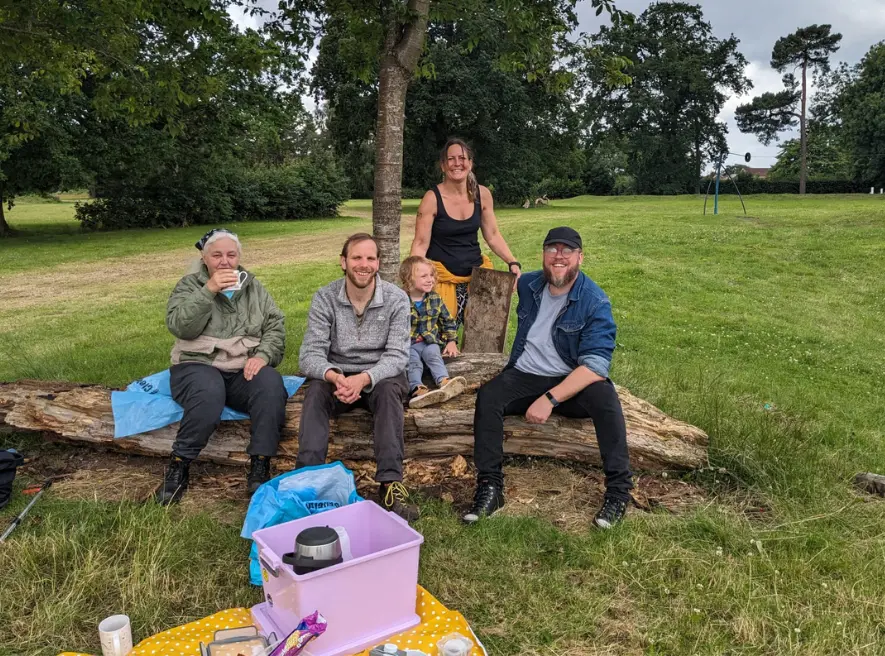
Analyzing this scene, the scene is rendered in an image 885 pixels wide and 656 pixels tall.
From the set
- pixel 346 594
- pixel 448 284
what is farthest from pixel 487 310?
pixel 346 594

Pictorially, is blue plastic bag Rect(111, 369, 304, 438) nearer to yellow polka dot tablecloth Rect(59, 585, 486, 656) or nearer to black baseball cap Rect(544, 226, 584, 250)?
yellow polka dot tablecloth Rect(59, 585, 486, 656)

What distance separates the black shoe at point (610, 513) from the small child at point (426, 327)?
3.95ft

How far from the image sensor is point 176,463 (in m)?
4.02

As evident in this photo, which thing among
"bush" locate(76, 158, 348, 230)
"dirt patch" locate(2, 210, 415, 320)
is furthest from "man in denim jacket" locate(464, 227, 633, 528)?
"bush" locate(76, 158, 348, 230)

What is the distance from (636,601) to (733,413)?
2.47 m

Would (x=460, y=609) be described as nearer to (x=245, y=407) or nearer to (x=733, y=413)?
(x=245, y=407)

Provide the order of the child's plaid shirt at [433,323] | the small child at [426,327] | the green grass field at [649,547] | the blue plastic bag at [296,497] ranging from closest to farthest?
the green grass field at [649,547] < the blue plastic bag at [296,497] < the small child at [426,327] < the child's plaid shirt at [433,323]

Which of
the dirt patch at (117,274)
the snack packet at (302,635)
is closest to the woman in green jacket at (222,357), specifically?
the snack packet at (302,635)

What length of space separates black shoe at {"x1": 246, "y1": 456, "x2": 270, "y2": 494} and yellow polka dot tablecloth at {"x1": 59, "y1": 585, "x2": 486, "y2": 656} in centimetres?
107

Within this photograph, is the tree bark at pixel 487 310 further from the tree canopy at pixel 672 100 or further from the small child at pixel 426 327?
the tree canopy at pixel 672 100

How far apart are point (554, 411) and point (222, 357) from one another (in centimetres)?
210

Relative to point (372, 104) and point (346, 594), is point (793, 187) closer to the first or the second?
point (372, 104)

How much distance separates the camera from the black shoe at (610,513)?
374 cm

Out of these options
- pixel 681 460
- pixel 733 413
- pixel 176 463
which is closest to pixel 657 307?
pixel 733 413
